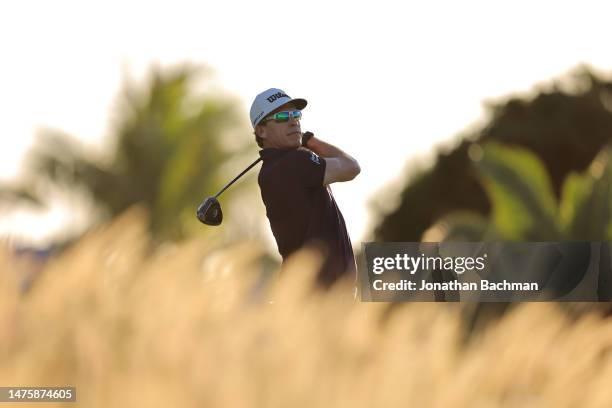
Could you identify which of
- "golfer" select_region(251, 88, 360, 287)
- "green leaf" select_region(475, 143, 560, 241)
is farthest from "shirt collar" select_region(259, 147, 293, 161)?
"green leaf" select_region(475, 143, 560, 241)

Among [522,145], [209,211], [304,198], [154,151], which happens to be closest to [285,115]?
[304,198]

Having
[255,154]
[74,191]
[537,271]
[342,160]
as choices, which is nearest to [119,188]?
[74,191]

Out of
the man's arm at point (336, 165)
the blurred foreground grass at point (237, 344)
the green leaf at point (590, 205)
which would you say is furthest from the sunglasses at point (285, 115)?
the green leaf at point (590, 205)

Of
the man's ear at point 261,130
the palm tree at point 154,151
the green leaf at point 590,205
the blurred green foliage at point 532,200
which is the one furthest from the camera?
the palm tree at point 154,151

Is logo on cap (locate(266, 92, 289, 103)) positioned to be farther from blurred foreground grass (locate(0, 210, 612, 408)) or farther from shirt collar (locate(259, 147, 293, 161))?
blurred foreground grass (locate(0, 210, 612, 408))

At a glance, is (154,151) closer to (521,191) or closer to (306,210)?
(521,191)

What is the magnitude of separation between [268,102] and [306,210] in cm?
73

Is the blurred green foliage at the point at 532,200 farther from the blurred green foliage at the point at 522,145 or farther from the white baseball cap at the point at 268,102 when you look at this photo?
the white baseball cap at the point at 268,102

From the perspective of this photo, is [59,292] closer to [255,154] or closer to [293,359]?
[293,359]

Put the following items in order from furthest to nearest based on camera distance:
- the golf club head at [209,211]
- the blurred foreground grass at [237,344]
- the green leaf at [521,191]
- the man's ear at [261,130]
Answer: the green leaf at [521,191]
the golf club head at [209,211]
the man's ear at [261,130]
the blurred foreground grass at [237,344]

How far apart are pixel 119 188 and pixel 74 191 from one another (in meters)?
0.99

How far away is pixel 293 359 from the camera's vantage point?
13.8ft

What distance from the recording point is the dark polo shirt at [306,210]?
7.29 m

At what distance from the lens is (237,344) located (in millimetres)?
4273
